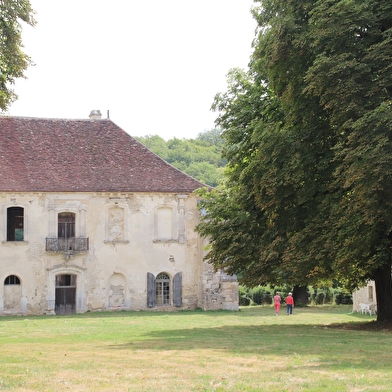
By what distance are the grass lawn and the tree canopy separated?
2.30 metres

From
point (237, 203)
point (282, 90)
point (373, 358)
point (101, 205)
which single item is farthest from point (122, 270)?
Result: point (373, 358)

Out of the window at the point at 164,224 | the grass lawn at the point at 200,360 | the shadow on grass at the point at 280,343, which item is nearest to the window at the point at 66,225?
the window at the point at 164,224

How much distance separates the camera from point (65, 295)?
40031mm

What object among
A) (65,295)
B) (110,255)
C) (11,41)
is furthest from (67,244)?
(11,41)

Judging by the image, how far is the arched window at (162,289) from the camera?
41156 mm

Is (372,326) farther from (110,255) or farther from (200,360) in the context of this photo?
(110,255)

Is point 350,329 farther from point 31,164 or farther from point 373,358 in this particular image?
point 31,164

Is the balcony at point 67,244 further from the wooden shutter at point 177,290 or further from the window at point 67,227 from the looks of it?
the wooden shutter at point 177,290

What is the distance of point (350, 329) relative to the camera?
23953 mm

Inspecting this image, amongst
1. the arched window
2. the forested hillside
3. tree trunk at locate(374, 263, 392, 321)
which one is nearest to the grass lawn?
tree trunk at locate(374, 263, 392, 321)

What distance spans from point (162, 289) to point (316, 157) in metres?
19.9

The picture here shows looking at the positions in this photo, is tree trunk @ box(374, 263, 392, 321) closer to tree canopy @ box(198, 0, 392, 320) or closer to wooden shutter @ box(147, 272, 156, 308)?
tree canopy @ box(198, 0, 392, 320)

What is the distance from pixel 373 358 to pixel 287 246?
27.4 ft

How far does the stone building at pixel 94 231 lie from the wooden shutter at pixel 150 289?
51 millimetres
